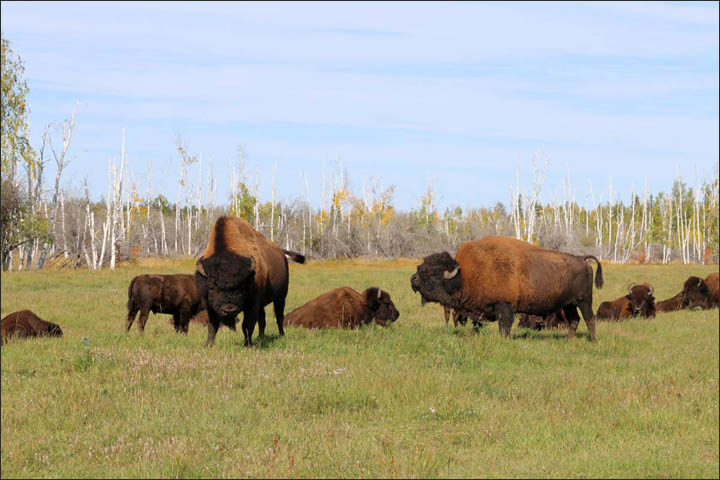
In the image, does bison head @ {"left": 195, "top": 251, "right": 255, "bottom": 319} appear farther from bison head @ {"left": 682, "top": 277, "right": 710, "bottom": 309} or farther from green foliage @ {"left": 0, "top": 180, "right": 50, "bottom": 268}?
green foliage @ {"left": 0, "top": 180, "right": 50, "bottom": 268}

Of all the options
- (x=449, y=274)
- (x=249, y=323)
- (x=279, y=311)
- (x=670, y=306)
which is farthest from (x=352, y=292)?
(x=670, y=306)

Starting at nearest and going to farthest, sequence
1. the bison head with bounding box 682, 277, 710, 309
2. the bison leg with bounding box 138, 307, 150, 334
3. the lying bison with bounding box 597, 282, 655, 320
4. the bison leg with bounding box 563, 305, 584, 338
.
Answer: the bison leg with bounding box 563, 305, 584, 338 < the bison leg with bounding box 138, 307, 150, 334 < the lying bison with bounding box 597, 282, 655, 320 < the bison head with bounding box 682, 277, 710, 309

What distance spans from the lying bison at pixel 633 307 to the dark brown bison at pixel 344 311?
24.4 feet

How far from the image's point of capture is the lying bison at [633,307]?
20531 millimetres

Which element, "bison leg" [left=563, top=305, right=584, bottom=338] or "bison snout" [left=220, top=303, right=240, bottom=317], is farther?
"bison leg" [left=563, top=305, right=584, bottom=338]

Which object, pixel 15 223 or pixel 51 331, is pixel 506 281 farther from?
pixel 15 223

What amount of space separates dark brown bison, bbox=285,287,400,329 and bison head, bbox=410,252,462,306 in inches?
78.1

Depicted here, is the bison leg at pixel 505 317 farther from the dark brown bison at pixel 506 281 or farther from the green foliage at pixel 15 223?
the green foliage at pixel 15 223

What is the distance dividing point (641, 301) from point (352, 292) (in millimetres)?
9281

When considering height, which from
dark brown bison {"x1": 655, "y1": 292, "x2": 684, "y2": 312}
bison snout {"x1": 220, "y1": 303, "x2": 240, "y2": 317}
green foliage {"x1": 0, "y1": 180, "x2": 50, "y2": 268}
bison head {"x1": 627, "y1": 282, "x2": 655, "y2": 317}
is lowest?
dark brown bison {"x1": 655, "y1": 292, "x2": 684, "y2": 312}

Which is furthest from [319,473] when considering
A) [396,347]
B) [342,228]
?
[342,228]

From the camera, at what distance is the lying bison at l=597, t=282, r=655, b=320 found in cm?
2053

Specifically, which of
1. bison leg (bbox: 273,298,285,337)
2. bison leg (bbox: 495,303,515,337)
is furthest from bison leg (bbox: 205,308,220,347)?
bison leg (bbox: 495,303,515,337)

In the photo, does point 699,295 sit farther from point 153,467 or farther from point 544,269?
point 153,467
